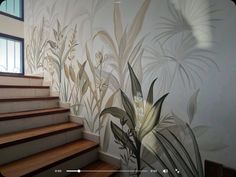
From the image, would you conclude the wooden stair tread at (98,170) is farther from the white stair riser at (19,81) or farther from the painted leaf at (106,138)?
the white stair riser at (19,81)

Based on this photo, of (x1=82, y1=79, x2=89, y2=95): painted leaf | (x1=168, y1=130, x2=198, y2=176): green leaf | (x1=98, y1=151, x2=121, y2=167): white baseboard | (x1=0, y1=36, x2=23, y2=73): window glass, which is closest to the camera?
(x1=168, y1=130, x2=198, y2=176): green leaf

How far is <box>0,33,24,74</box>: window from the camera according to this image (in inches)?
141

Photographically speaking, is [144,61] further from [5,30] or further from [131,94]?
[5,30]

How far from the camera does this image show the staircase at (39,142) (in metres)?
1.46

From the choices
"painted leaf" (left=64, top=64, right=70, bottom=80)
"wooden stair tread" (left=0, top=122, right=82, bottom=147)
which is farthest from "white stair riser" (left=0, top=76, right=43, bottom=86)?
"wooden stair tread" (left=0, top=122, right=82, bottom=147)

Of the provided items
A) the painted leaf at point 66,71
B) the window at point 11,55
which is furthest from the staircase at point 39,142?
the window at point 11,55

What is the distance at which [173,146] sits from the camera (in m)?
1.43

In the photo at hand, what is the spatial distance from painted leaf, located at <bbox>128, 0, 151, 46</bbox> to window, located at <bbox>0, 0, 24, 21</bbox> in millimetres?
3071

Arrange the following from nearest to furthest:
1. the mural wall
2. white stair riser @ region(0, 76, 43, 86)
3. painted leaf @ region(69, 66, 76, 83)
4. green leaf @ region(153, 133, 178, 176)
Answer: the mural wall → green leaf @ region(153, 133, 178, 176) → painted leaf @ region(69, 66, 76, 83) → white stair riser @ region(0, 76, 43, 86)

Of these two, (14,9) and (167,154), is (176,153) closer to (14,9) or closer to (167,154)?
(167,154)

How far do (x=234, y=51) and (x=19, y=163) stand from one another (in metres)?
1.82

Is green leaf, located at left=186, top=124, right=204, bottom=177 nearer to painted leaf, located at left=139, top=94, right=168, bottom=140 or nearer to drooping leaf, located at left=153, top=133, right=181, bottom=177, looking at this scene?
drooping leaf, located at left=153, top=133, right=181, bottom=177

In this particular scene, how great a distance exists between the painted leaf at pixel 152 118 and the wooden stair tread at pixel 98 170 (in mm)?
475

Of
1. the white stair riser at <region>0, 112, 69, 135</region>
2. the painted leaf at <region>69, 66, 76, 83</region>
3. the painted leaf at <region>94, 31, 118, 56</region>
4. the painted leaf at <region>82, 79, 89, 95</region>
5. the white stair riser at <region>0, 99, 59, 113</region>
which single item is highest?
the painted leaf at <region>94, 31, 118, 56</region>
